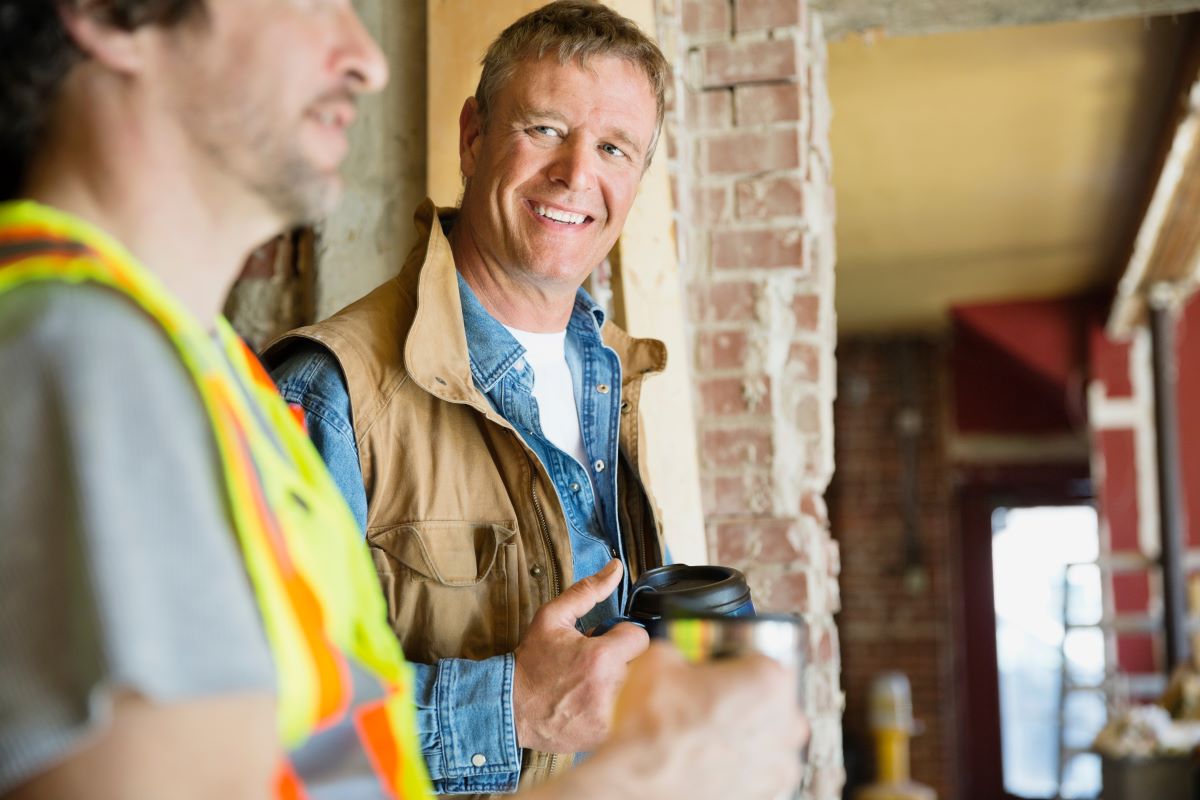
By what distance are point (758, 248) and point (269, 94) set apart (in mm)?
1652

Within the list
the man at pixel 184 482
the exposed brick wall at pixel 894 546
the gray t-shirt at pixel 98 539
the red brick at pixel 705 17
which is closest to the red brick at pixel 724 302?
the red brick at pixel 705 17

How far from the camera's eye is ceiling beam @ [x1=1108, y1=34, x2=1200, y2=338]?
4.03 metres

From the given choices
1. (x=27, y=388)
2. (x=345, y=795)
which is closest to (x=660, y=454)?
(x=345, y=795)

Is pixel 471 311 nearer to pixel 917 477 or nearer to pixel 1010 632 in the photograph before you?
pixel 917 477

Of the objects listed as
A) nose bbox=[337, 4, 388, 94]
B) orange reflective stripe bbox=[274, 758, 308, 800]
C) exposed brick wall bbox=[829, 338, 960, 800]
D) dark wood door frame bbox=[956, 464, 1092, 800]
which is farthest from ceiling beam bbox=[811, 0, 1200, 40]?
dark wood door frame bbox=[956, 464, 1092, 800]

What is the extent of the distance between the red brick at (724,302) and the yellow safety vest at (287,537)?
5.03 ft

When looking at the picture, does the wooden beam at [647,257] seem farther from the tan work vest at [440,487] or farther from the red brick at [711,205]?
the tan work vest at [440,487]

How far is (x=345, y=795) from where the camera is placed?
715 mm

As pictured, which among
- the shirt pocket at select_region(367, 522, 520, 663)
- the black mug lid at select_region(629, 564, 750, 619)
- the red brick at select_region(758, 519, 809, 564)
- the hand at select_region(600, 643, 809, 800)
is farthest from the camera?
the red brick at select_region(758, 519, 809, 564)

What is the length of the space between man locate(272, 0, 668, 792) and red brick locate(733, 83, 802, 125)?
0.64 meters

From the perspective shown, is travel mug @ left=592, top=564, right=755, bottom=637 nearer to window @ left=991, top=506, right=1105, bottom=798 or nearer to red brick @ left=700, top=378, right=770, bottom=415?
red brick @ left=700, top=378, right=770, bottom=415

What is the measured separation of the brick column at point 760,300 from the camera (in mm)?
2264

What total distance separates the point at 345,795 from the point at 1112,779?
4.28 meters

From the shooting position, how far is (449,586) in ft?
4.53
